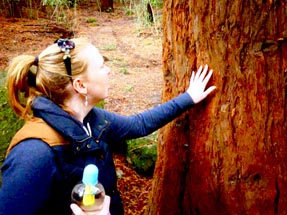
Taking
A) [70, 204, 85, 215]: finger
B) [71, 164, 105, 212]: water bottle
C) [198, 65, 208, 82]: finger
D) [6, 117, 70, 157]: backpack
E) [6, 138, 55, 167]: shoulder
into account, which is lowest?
[70, 204, 85, 215]: finger

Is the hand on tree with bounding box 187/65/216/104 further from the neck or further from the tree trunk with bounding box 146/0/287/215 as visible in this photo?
the neck

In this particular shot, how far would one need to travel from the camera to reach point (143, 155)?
5059 mm

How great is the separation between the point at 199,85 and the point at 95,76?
63 centimetres

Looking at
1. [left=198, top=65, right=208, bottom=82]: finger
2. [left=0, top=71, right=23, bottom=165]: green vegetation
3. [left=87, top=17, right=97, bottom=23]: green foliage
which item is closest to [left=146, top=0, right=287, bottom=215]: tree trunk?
[left=198, top=65, right=208, bottom=82]: finger

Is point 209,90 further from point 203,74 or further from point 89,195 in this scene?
point 89,195

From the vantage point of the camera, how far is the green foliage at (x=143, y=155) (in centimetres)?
503

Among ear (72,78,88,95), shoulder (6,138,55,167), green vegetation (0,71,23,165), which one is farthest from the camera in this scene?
green vegetation (0,71,23,165)

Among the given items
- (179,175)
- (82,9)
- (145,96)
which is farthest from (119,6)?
(179,175)

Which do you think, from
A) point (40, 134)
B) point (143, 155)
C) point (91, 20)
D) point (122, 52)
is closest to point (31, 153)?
point (40, 134)

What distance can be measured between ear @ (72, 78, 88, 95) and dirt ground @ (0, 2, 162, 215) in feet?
8.13

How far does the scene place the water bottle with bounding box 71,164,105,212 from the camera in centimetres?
194

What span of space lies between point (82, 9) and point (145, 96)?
991 cm

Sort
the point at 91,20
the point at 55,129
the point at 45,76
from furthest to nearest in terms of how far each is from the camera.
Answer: the point at 91,20, the point at 45,76, the point at 55,129

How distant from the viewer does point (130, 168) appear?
5.20 meters
